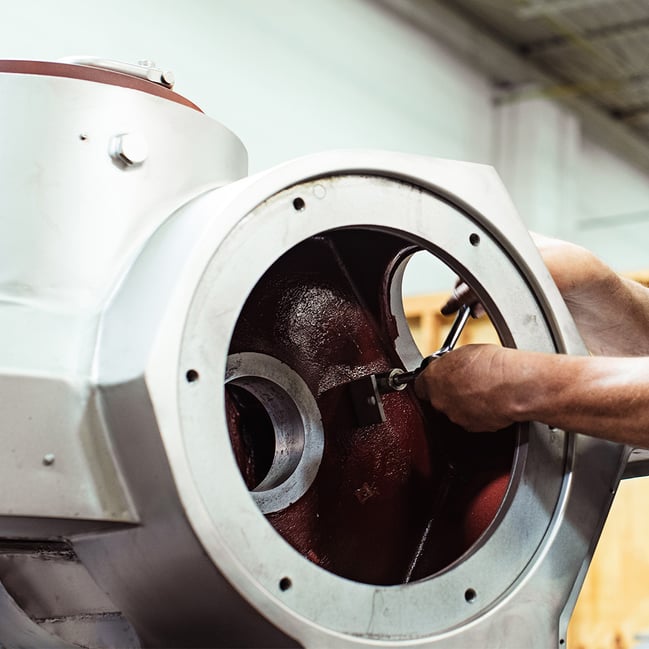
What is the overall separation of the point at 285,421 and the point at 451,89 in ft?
12.4

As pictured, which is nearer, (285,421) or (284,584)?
(284,584)

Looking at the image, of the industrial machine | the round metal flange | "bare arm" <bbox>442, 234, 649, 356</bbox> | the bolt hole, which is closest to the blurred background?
"bare arm" <bbox>442, 234, 649, 356</bbox>

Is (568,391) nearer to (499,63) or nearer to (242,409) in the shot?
(242,409)

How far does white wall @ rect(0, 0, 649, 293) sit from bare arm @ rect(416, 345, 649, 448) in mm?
2046

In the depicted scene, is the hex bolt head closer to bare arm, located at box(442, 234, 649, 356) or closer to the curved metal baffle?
the curved metal baffle

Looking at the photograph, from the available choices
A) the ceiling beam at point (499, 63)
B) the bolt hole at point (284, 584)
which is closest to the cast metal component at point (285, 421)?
the bolt hole at point (284, 584)

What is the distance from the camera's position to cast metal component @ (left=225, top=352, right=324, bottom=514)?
3.09 feet

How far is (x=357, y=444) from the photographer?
1.01 m

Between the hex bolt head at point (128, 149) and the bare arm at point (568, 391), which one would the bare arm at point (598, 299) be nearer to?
the bare arm at point (568, 391)

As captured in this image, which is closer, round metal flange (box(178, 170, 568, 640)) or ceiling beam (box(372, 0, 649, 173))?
round metal flange (box(178, 170, 568, 640))

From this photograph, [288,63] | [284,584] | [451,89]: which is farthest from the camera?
[451,89]

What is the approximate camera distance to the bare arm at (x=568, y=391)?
82 cm

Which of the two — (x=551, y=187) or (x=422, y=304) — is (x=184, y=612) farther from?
(x=551, y=187)

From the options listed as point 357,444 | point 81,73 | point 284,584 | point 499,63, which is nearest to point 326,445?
point 357,444
